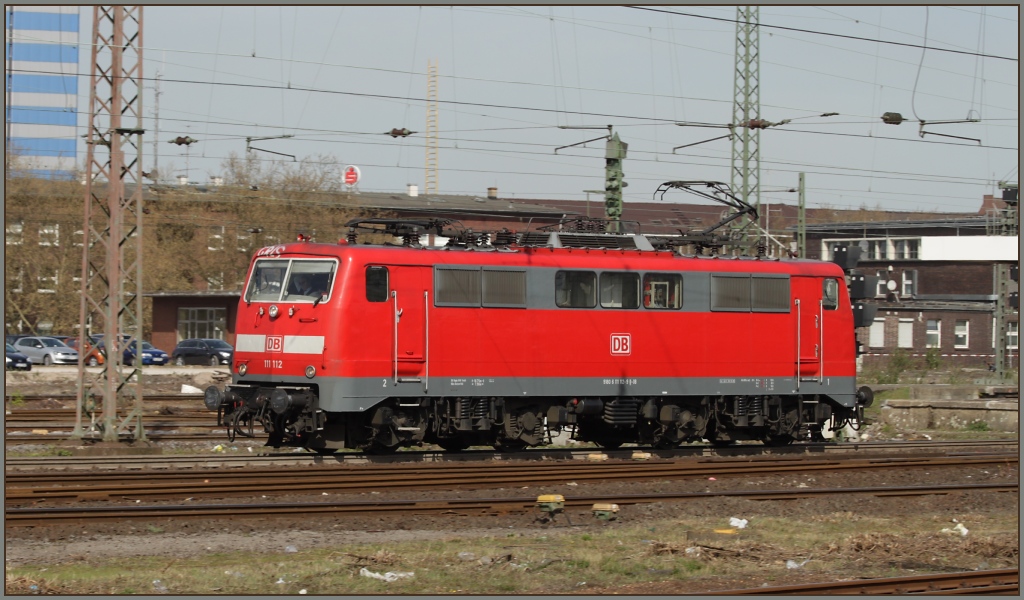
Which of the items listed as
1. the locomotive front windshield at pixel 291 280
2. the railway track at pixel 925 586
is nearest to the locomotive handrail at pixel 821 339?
the locomotive front windshield at pixel 291 280

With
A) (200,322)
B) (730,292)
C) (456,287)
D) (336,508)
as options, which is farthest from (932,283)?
(336,508)

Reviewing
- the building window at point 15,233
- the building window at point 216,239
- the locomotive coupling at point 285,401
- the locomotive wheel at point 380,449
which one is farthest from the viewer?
the building window at point 216,239

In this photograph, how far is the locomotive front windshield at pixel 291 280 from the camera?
18344mm

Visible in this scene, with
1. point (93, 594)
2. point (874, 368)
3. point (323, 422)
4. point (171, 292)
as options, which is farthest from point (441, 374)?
point (171, 292)

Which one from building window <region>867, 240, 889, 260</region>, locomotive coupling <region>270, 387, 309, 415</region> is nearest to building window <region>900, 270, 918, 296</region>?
building window <region>867, 240, 889, 260</region>

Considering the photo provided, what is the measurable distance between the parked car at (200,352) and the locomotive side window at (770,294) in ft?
109

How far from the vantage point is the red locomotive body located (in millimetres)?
18344

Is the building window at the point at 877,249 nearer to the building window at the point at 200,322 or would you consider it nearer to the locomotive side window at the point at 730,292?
the building window at the point at 200,322

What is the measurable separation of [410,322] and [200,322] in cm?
4161

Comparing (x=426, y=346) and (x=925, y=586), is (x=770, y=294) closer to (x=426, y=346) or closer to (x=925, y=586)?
(x=426, y=346)

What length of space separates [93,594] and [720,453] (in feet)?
45.4

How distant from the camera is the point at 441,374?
19.1 metres

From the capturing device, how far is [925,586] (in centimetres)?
1027

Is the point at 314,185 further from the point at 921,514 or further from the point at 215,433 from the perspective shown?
the point at 921,514
